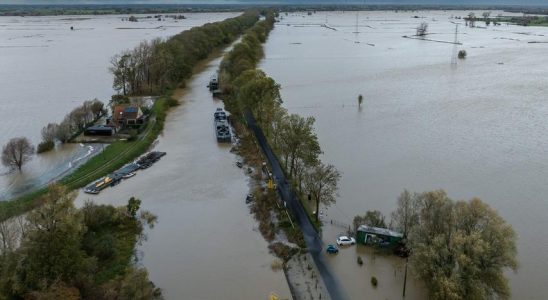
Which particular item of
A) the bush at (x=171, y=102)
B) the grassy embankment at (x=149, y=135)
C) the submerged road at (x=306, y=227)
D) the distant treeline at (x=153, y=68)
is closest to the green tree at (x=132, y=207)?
the grassy embankment at (x=149, y=135)

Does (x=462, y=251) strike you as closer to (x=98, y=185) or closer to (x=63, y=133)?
(x=98, y=185)

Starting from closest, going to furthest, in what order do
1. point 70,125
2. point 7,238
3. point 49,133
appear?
1. point 7,238
2. point 49,133
3. point 70,125

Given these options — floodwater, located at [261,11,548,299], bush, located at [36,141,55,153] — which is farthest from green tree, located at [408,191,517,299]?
bush, located at [36,141,55,153]

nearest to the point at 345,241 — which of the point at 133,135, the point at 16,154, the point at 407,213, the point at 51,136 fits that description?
the point at 407,213

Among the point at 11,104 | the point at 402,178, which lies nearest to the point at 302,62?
the point at 11,104

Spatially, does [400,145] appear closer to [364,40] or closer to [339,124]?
[339,124]

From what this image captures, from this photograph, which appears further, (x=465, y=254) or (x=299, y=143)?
(x=299, y=143)

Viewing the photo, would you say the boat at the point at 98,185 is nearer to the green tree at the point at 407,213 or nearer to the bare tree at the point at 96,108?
the bare tree at the point at 96,108
